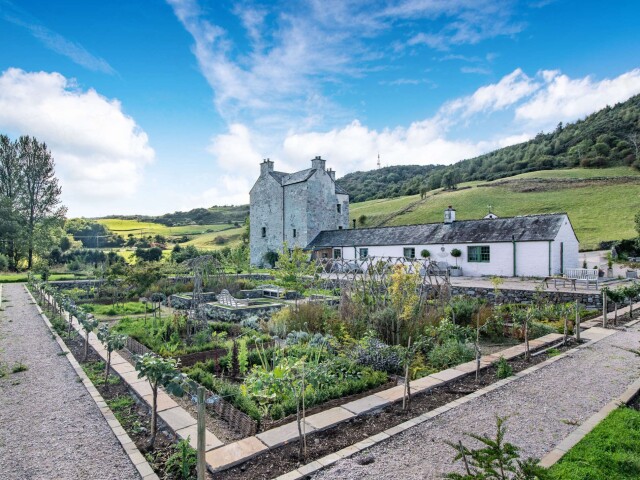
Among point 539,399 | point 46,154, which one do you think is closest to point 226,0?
point 539,399

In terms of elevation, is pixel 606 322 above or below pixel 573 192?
below

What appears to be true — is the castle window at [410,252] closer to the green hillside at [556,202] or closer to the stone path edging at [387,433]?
the green hillside at [556,202]

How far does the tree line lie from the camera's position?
32.1 m

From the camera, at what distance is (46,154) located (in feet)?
117

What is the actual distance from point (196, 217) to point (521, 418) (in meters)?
84.8

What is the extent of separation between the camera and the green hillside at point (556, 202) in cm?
3509

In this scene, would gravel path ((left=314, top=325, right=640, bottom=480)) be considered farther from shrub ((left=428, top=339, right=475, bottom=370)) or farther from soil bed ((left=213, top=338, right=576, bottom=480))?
shrub ((left=428, top=339, right=475, bottom=370))

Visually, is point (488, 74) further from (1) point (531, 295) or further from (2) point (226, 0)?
(2) point (226, 0)

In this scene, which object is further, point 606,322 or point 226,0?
point 226,0

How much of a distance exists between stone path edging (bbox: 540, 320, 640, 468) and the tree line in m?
39.2

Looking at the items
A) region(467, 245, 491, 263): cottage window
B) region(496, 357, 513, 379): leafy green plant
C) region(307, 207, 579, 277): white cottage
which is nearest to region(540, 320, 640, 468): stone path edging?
region(496, 357, 513, 379): leafy green plant

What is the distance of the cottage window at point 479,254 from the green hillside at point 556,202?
1509 centimetres

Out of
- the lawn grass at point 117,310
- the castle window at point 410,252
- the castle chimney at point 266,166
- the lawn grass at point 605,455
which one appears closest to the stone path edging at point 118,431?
the lawn grass at point 605,455

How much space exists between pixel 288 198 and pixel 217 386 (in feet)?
94.1
